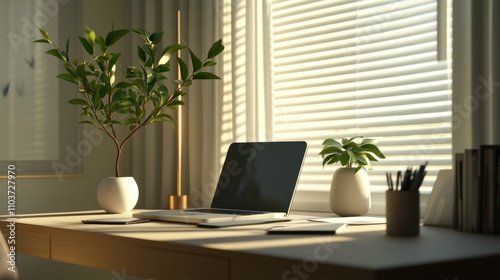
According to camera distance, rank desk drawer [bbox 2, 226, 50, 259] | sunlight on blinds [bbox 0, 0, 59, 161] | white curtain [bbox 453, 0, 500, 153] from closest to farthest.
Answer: white curtain [bbox 453, 0, 500, 153]
desk drawer [bbox 2, 226, 50, 259]
sunlight on blinds [bbox 0, 0, 59, 161]

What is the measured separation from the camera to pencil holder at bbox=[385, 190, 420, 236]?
171 cm

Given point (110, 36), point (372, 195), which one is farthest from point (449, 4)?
point (110, 36)

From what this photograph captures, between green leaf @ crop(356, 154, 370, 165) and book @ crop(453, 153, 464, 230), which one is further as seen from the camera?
green leaf @ crop(356, 154, 370, 165)

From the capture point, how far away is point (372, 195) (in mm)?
2525

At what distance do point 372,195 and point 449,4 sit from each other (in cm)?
69

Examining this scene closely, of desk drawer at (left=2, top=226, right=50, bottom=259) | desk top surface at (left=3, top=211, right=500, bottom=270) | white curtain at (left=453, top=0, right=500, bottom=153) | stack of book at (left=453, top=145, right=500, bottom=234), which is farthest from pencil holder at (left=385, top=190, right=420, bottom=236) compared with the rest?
desk drawer at (left=2, top=226, right=50, bottom=259)

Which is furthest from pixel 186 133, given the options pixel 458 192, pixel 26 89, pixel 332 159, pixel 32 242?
pixel 458 192

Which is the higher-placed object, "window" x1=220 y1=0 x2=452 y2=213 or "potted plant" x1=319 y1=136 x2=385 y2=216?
"window" x1=220 y1=0 x2=452 y2=213

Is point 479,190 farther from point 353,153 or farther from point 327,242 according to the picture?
point 353,153

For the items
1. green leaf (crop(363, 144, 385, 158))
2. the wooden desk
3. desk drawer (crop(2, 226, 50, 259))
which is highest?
green leaf (crop(363, 144, 385, 158))

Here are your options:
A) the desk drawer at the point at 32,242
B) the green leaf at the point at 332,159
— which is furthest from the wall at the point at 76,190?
the green leaf at the point at 332,159

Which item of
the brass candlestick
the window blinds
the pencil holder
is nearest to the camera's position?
the pencil holder

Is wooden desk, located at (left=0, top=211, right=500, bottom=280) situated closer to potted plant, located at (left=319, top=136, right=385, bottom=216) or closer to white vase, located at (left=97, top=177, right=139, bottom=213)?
white vase, located at (left=97, top=177, right=139, bottom=213)

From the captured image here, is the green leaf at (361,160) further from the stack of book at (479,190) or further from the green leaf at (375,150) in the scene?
the stack of book at (479,190)
